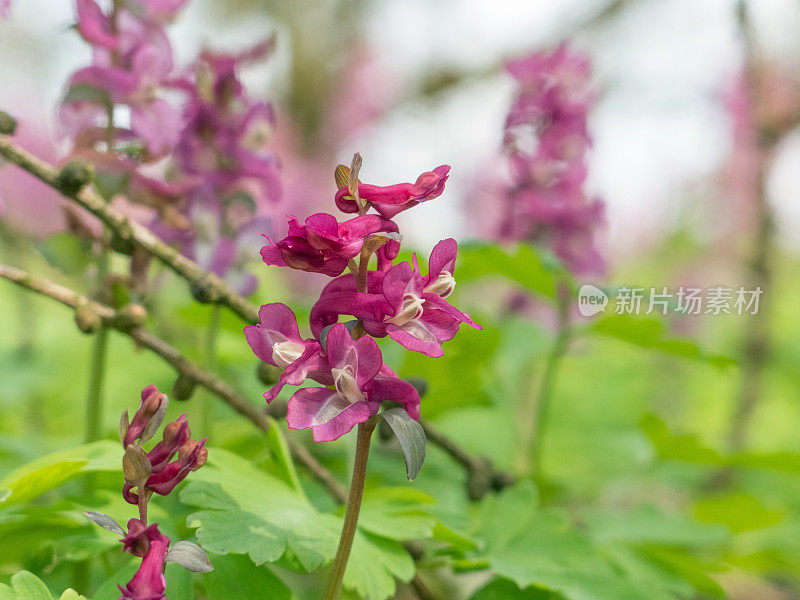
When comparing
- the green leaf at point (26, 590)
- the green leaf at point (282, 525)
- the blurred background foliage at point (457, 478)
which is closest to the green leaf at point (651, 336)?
the blurred background foliage at point (457, 478)

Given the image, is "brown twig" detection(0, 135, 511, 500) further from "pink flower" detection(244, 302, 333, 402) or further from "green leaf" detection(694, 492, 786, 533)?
"green leaf" detection(694, 492, 786, 533)

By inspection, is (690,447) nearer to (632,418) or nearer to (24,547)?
(632,418)

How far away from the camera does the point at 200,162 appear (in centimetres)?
96

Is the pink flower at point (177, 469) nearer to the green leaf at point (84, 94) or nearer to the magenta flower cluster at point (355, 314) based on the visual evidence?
the magenta flower cluster at point (355, 314)

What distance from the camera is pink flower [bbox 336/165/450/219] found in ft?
1.67

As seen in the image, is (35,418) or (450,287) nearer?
(450,287)

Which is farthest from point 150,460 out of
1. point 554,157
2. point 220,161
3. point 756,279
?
point 756,279

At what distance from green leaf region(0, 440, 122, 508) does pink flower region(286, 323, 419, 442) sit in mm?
252

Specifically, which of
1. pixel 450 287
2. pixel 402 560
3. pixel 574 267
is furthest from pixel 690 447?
pixel 450 287

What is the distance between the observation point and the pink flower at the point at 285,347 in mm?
506

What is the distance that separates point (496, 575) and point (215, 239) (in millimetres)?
609

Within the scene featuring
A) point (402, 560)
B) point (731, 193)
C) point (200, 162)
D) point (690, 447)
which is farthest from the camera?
point (731, 193)

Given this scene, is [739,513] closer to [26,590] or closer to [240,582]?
[240,582]

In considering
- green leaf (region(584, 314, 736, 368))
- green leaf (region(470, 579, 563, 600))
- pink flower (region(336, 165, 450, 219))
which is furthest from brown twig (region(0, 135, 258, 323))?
green leaf (region(584, 314, 736, 368))
